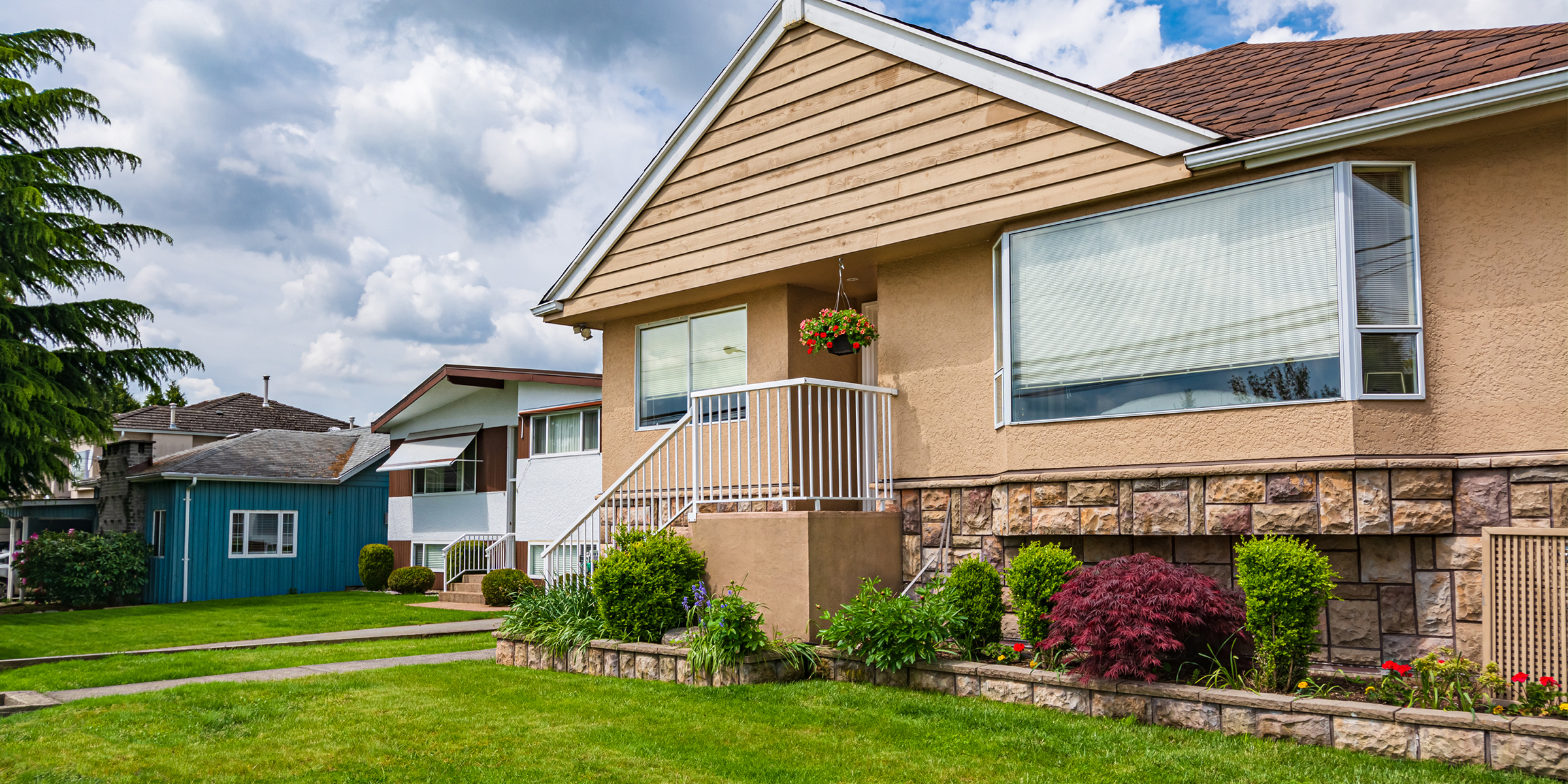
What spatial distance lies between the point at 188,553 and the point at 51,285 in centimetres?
685

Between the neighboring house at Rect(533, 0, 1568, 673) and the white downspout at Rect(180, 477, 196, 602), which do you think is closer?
the neighboring house at Rect(533, 0, 1568, 673)

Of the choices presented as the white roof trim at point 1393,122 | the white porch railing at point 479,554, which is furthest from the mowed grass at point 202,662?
the white roof trim at point 1393,122

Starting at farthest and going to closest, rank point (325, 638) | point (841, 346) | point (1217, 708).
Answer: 1. point (325, 638)
2. point (841, 346)
3. point (1217, 708)

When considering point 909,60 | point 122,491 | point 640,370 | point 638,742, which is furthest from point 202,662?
point 122,491

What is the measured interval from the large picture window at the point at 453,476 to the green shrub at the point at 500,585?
212 inches

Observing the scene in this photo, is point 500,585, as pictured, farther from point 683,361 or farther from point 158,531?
point 158,531

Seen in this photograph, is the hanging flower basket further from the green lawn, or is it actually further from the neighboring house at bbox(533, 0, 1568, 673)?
the green lawn

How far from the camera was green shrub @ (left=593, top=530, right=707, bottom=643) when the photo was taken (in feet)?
29.5

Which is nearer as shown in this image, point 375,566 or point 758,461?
point 758,461

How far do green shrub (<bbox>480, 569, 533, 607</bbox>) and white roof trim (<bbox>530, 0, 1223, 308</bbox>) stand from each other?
750cm

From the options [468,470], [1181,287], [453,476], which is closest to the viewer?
[1181,287]

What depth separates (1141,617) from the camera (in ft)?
21.2

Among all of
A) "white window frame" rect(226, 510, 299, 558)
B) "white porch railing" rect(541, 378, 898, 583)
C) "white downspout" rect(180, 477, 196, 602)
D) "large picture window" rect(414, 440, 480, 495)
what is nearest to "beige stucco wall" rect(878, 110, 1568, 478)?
"white porch railing" rect(541, 378, 898, 583)

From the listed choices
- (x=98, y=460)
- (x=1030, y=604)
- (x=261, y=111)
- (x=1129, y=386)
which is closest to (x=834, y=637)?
(x=1030, y=604)
